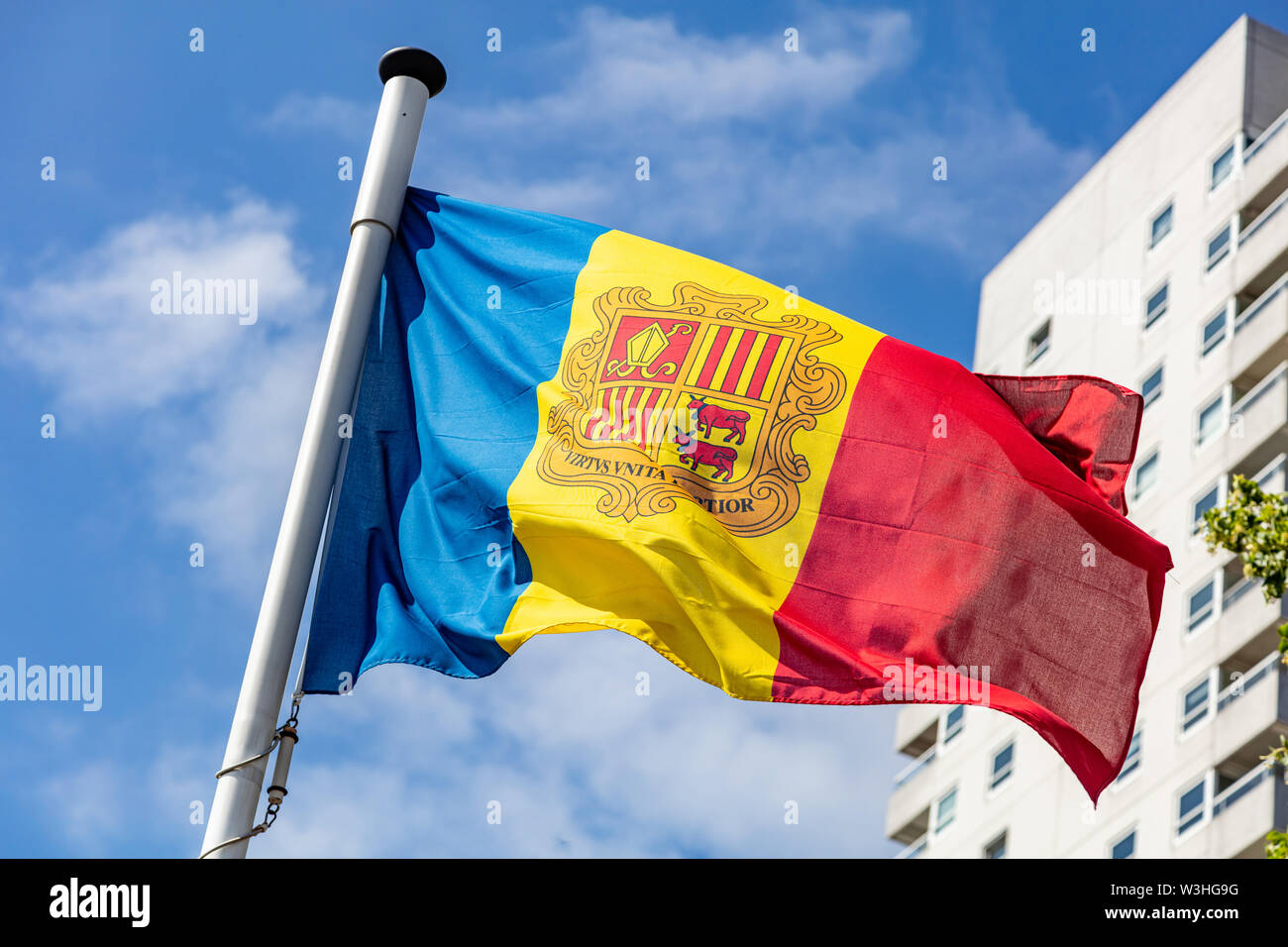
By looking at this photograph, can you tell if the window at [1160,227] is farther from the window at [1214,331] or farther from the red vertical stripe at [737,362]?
the red vertical stripe at [737,362]

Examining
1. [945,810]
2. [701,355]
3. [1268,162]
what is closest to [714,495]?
[701,355]

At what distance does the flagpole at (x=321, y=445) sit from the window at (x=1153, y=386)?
40456mm

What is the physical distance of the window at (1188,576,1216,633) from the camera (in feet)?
139

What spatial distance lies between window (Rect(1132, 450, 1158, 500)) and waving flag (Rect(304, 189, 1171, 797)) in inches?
1468

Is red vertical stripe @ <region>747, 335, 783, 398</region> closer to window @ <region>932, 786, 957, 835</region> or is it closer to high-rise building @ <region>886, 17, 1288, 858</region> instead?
high-rise building @ <region>886, 17, 1288, 858</region>

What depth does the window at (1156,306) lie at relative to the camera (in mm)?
48844

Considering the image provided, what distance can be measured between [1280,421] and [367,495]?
120 feet

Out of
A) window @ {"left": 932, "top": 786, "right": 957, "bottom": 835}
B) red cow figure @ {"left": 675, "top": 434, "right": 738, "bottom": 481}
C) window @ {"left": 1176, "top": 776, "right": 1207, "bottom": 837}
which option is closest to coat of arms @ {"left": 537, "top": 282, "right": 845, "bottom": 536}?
red cow figure @ {"left": 675, "top": 434, "right": 738, "bottom": 481}

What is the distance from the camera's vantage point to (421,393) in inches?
375

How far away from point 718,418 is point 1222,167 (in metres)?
42.2

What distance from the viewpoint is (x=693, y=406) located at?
948cm

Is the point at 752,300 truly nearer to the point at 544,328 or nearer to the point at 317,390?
the point at 544,328

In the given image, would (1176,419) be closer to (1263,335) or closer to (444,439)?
(1263,335)

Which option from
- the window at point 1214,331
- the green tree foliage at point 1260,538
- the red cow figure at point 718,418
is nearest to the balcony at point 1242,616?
the window at point 1214,331
